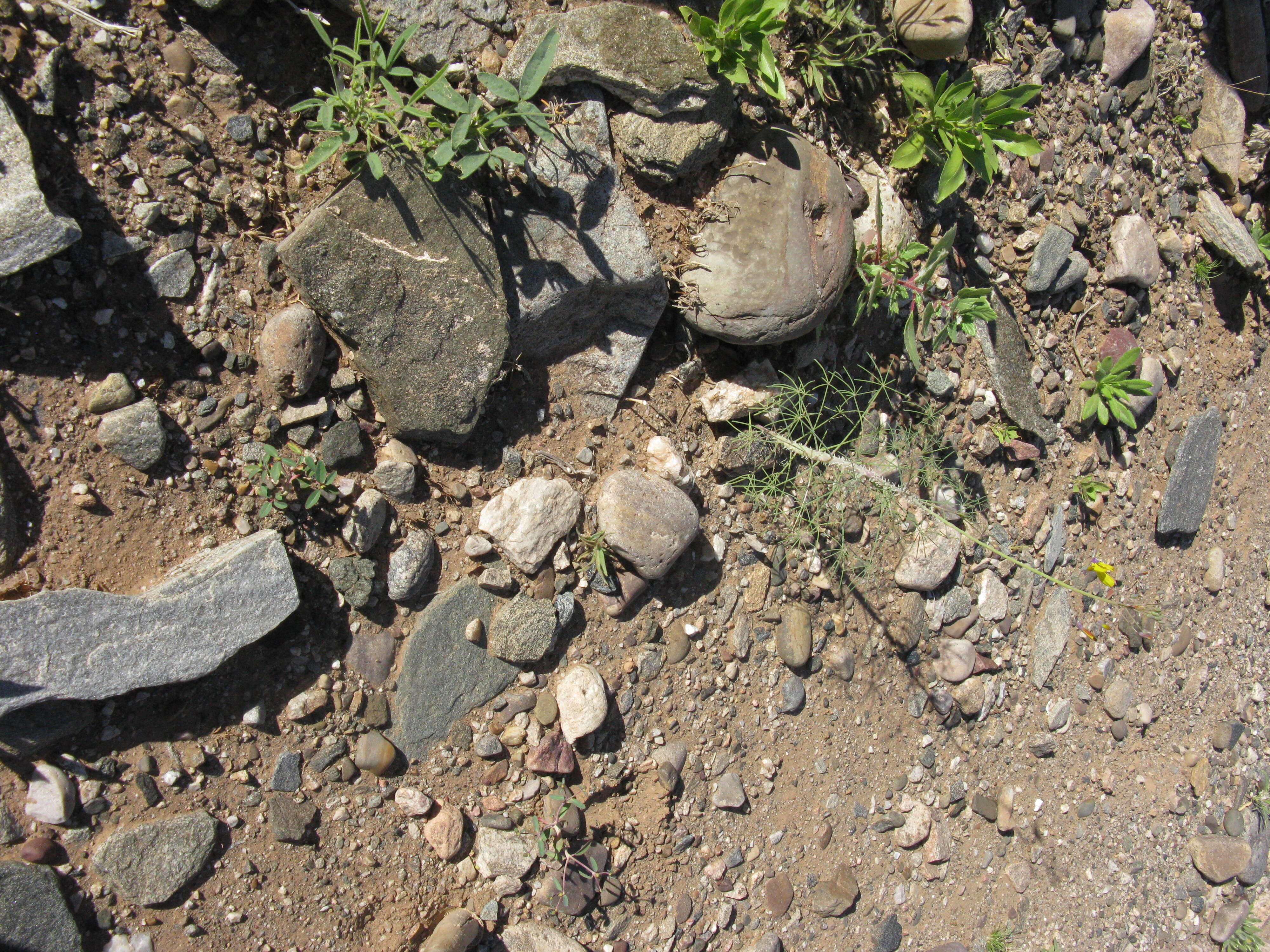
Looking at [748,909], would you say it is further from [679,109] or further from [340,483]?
[679,109]

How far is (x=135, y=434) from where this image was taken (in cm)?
211

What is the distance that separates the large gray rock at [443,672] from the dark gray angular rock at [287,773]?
29cm

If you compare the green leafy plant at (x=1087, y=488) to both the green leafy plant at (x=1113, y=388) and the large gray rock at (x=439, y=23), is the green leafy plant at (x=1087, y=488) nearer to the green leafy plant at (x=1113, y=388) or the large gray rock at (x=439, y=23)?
the green leafy plant at (x=1113, y=388)

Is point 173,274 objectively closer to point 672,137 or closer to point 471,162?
point 471,162

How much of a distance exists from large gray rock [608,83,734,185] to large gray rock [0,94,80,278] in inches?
64.1

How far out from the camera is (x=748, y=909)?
9.58 feet

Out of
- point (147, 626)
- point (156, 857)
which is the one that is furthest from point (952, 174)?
point (156, 857)

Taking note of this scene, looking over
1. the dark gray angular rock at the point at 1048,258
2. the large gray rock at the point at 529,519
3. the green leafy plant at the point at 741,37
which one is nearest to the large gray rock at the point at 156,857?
the large gray rock at the point at 529,519

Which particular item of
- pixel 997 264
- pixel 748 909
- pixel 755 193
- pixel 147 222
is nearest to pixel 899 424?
pixel 997 264

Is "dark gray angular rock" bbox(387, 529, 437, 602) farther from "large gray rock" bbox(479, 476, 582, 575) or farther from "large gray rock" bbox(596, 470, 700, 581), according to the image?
"large gray rock" bbox(596, 470, 700, 581)

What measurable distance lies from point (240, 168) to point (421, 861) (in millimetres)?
2270

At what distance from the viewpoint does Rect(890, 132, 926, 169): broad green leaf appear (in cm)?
280

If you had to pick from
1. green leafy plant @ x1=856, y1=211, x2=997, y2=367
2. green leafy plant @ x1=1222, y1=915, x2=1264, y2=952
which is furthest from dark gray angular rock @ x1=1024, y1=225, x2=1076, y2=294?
green leafy plant @ x1=1222, y1=915, x2=1264, y2=952

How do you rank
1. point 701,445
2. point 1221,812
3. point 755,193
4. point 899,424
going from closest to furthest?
point 755,193 → point 701,445 → point 899,424 → point 1221,812
